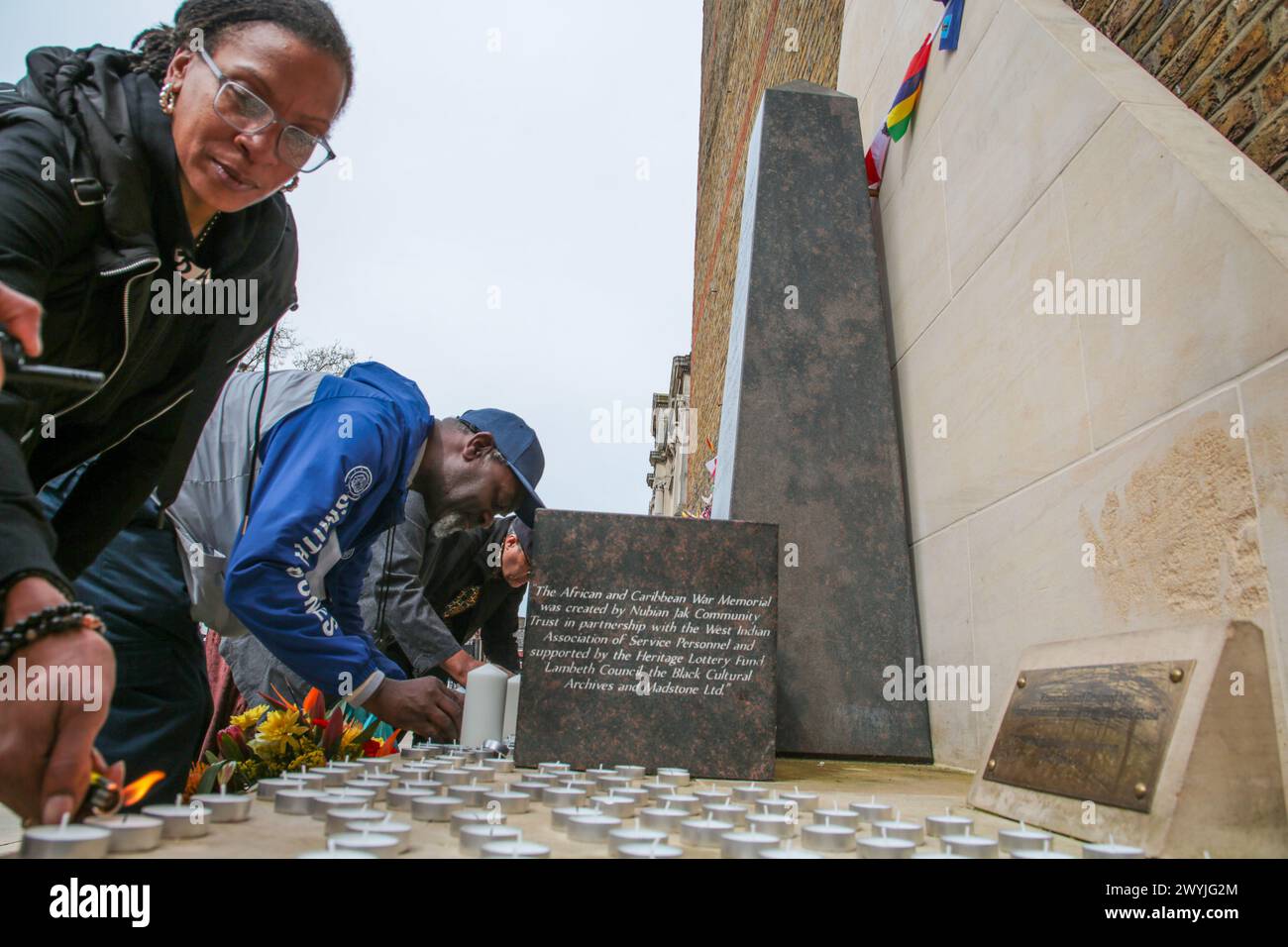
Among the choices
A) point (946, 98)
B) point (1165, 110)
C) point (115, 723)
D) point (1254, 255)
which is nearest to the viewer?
point (1254, 255)

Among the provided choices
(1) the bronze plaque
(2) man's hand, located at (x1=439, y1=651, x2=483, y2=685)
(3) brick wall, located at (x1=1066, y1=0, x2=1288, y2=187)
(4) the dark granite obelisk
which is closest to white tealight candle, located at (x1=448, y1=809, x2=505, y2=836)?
(1) the bronze plaque

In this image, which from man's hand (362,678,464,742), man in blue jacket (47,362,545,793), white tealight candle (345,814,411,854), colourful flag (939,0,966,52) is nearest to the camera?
white tealight candle (345,814,411,854)

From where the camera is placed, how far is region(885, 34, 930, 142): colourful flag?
10.6 ft

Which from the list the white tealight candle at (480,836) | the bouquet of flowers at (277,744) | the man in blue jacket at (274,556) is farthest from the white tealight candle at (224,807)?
the man in blue jacket at (274,556)

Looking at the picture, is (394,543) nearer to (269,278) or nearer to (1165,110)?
(269,278)

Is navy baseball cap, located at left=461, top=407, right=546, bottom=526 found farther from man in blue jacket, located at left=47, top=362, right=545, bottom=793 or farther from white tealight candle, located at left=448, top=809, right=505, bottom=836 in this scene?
white tealight candle, located at left=448, top=809, right=505, bottom=836

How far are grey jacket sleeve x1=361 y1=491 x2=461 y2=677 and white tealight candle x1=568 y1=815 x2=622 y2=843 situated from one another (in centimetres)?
236

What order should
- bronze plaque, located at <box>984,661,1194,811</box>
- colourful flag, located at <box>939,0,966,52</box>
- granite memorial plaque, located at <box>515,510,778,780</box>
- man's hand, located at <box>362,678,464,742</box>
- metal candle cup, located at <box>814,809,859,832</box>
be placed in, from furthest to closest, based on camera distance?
colourful flag, located at <box>939,0,966,52</box> < man's hand, located at <box>362,678,464,742</box> < granite memorial plaque, located at <box>515,510,778,780</box> < metal candle cup, located at <box>814,809,859,832</box> < bronze plaque, located at <box>984,661,1194,811</box>

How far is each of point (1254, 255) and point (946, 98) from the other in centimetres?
189

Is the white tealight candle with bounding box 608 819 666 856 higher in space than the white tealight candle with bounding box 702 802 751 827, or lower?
higher

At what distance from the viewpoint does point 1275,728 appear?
130 cm

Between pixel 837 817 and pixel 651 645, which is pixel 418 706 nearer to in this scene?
pixel 651 645

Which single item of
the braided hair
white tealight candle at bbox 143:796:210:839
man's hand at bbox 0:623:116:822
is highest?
the braided hair
